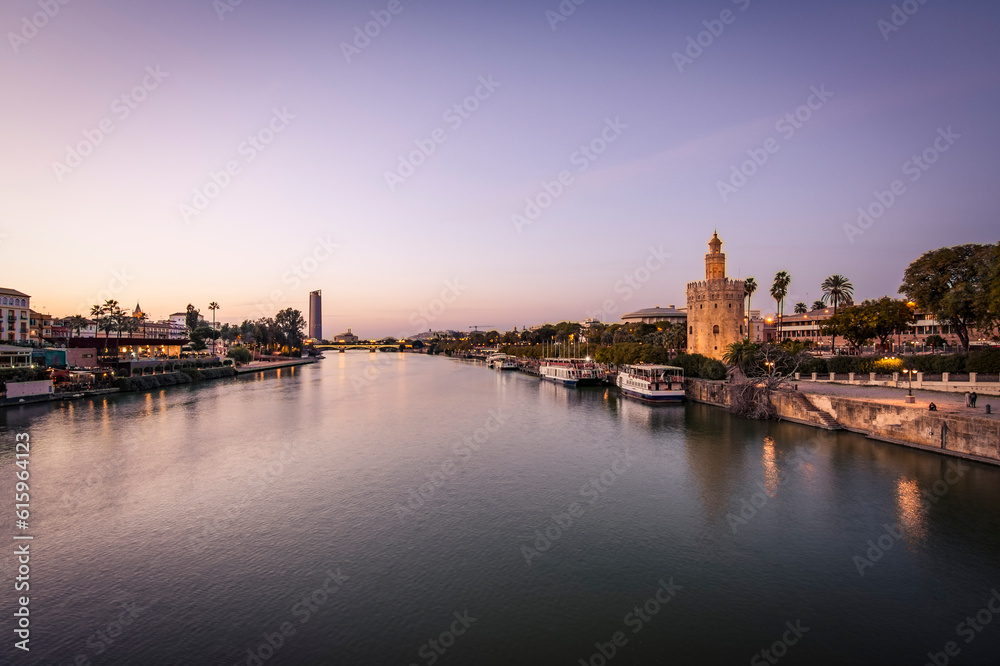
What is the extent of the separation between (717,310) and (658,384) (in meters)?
17.2

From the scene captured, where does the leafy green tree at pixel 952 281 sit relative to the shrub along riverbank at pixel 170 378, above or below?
above

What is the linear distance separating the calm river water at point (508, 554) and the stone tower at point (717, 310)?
32.6 m

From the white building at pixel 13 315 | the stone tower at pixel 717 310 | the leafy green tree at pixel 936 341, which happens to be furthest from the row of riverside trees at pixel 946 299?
the white building at pixel 13 315

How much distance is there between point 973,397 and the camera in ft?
99.4

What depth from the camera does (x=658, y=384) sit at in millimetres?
57625

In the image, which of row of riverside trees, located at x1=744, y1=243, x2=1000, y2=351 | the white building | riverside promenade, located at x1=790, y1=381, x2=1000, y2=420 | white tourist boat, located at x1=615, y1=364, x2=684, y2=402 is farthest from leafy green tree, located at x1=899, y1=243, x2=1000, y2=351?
the white building

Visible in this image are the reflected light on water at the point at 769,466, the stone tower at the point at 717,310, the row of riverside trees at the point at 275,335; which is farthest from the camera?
the row of riverside trees at the point at 275,335

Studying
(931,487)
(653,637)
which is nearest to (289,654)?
(653,637)

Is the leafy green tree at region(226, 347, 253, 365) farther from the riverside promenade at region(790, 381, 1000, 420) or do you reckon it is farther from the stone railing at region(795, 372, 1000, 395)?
the stone railing at region(795, 372, 1000, 395)

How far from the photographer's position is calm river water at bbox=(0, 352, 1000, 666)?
13031 millimetres

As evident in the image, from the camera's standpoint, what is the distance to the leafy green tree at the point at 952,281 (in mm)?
45594

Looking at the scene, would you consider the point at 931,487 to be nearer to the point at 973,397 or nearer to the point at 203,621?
the point at 973,397

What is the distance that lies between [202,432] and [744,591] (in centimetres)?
4085

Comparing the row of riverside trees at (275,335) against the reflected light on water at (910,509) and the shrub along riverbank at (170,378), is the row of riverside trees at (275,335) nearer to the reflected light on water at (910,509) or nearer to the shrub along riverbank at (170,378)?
the shrub along riverbank at (170,378)
